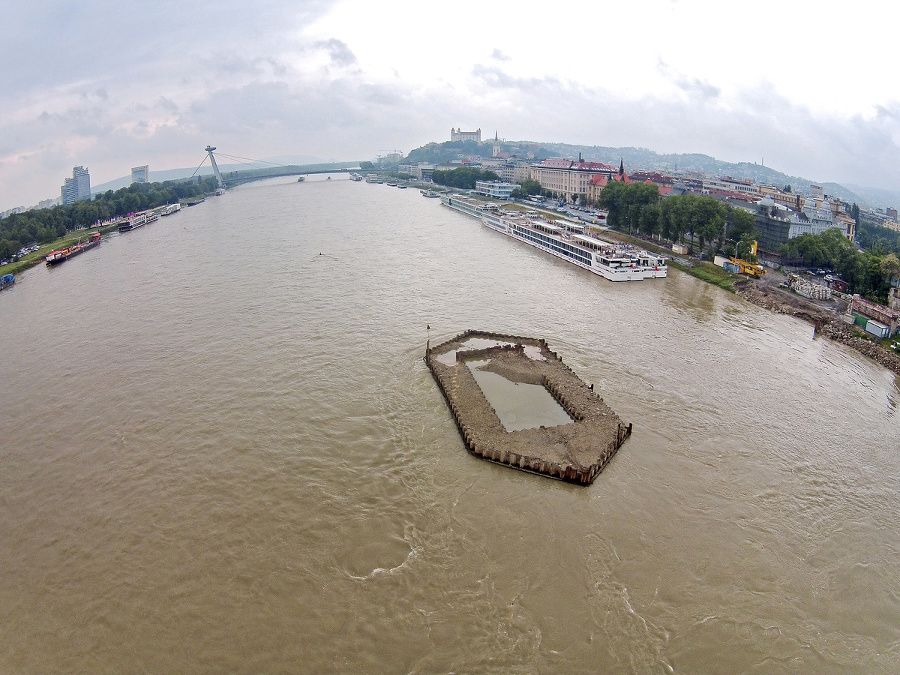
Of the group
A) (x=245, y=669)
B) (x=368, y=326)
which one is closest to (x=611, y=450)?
(x=245, y=669)

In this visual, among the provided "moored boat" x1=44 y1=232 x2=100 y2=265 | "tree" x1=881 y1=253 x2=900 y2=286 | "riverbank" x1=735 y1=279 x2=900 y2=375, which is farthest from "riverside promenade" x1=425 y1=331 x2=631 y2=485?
"moored boat" x1=44 y1=232 x2=100 y2=265

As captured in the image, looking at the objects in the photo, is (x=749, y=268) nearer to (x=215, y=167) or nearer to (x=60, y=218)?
(x=60, y=218)

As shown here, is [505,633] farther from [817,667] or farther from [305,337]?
[305,337]

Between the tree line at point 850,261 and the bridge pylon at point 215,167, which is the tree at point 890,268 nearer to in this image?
the tree line at point 850,261

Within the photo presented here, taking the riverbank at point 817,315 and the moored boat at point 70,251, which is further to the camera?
the moored boat at point 70,251

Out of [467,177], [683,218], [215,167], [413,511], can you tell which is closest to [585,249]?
[683,218]

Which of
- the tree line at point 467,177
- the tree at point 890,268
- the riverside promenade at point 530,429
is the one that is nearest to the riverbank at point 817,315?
the tree at point 890,268

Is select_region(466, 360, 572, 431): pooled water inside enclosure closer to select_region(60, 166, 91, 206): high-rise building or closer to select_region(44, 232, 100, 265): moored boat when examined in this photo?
select_region(44, 232, 100, 265): moored boat
